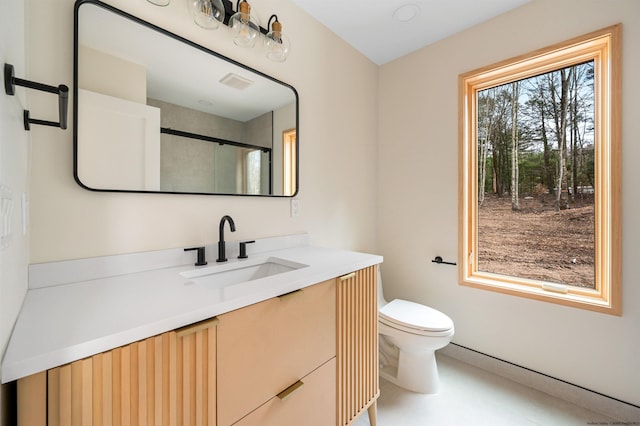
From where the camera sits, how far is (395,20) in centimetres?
182

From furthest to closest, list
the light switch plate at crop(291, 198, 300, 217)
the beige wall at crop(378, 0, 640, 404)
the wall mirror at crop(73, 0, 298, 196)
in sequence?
the light switch plate at crop(291, 198, 300, 217) < the beige wall at crop(378, 0, 640, 404) < the wall mirror at crop(73, 0, 298, 196)

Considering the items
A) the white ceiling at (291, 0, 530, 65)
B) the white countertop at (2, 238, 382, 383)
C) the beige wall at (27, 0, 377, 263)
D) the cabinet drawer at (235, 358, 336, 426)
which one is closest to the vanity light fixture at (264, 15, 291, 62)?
the beige wall at (27, 0, 377, 263)

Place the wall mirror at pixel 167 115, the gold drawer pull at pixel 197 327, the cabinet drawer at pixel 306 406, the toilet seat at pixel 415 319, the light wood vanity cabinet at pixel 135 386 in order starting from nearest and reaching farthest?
the light wood vanity cabinet at pixel 135 386
the gold drawer pull at pixel 197 327
the cabinet drawer at pixel 306 406
the wall mirror at pixel 167 115
the toilet seat at pixel 415 319

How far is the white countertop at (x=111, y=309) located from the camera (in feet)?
1.66

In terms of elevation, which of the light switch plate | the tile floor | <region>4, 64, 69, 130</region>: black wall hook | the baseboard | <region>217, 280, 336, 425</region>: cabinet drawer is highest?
<region>4, 64, 69, 130</region>: black wall hook

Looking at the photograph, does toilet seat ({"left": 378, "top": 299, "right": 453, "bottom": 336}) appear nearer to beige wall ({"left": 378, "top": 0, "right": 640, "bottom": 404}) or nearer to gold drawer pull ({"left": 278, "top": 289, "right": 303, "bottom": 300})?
beige wall ({"left": 378, "top": 0, "right": 640, "bottom": 404})

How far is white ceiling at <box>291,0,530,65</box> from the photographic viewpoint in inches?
66.0

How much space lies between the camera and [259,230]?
1.51 meters

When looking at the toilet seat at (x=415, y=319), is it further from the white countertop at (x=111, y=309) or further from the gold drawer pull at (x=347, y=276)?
the white countertop at (x=111, y=309)

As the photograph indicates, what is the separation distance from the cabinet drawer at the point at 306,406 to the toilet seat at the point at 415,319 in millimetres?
668

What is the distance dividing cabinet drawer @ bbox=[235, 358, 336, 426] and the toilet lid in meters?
0.68

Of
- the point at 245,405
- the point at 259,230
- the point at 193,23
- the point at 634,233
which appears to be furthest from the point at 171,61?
the point at 634,233

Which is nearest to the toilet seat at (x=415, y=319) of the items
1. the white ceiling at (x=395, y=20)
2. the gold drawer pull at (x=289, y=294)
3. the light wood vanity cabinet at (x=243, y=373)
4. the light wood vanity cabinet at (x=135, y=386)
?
the light wood vanity cabinet at (x=243, y=373)

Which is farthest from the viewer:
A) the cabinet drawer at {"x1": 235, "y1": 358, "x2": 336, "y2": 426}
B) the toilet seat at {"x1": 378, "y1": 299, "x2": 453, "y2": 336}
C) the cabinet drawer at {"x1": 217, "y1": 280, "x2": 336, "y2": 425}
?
the toilet seat at {"x1": 378, "y1": 299, "x2": 453, "y2": 336}
